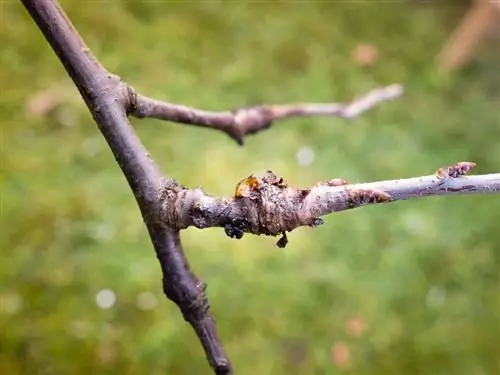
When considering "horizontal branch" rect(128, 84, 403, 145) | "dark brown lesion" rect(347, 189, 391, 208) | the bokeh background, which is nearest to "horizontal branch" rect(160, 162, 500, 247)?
"dark brown lesion" rect(347, 189, 391, 208)

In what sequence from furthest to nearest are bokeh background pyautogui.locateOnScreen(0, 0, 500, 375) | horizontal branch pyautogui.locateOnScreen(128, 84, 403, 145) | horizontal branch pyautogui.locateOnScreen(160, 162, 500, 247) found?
1. bokeh background pyautogui.locateOnScreen(0, 0, 500, 375)
2. horizontal branch pyautogui.locateOnScreen(128, 84, 403, 145)
3. horizontal branch pyautogui.locateOnScreen(160, 162, 500, 247)

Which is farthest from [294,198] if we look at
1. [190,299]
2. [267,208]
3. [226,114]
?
[226,114]

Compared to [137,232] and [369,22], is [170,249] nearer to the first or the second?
[137,232]

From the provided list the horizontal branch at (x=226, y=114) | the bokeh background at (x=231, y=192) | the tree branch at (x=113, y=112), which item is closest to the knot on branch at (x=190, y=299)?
the tree branch at (x=113, y=112)

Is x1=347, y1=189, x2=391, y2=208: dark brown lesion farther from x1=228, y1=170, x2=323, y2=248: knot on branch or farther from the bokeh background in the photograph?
the bokeh background

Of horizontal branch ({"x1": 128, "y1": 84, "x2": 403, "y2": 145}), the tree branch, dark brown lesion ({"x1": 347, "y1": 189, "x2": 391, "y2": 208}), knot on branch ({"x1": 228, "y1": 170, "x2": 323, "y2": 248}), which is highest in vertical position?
horizontal branch ({"x1": 128, "y1": 84, "x2": 403, "y2": 145})

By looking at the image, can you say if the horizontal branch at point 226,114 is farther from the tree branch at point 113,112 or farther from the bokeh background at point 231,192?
the bokeh background at point 231,192

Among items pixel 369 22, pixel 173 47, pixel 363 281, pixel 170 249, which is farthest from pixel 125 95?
pixel 369 22
